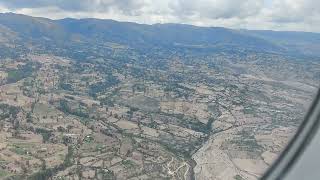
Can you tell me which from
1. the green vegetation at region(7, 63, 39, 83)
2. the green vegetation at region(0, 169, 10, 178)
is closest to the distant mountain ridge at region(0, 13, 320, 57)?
the green vegetation at region(7, 63, 39, 83)

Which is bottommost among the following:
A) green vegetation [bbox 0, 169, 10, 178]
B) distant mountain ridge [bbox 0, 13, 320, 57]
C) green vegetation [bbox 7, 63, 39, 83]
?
distant mountain ridge [bbox 0, 13, 320, 57]

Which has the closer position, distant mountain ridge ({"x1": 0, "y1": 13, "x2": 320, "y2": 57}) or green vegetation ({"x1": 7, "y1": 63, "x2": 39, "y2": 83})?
green vegetation ({"x1": 7, "y1": 63, "x2": 39, "y2": 83})

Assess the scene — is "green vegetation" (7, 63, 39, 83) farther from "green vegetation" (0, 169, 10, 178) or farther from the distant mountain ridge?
the distant mountain ridge

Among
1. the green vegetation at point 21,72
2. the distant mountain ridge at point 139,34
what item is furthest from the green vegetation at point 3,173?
the distant mountain ridge at point 139,34

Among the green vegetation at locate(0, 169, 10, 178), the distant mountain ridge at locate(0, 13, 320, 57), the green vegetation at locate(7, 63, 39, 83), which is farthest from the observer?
the distant mountain ridge at locate(0, 13, 320, 57)

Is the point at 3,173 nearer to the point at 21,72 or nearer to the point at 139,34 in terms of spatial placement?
the point at 21,72

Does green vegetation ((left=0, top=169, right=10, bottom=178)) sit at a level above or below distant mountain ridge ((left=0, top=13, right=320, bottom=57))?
above

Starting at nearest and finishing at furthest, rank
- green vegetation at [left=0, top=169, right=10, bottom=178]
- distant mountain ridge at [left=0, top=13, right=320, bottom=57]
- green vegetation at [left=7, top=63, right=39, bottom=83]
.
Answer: green vegetation at [left=0, top=169, right=10, bottom=178] < green vegetation at [left=7, top=63, right=39, bottom=83] < distant mountain ridge at [left=0, top=13, right=320, bottom=57]

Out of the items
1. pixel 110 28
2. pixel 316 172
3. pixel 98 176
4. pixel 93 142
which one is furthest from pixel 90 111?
pixel 110 28

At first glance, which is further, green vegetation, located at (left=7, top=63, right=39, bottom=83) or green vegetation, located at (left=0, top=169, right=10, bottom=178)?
green vegetation, located at (left=7, top=63, right=39, bottom=83)
